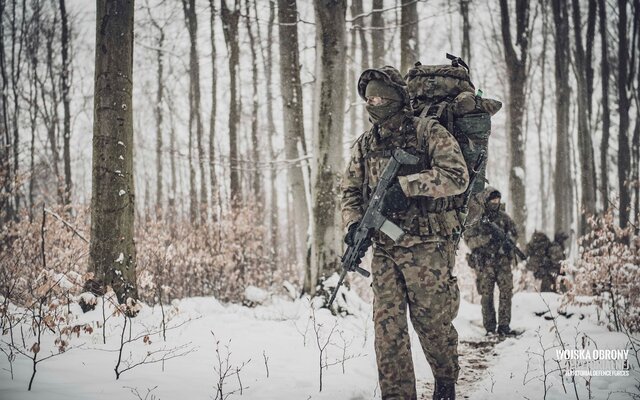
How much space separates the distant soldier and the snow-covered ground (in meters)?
1.75

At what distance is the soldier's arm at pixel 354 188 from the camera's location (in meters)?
2.89

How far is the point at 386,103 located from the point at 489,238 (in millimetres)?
3502

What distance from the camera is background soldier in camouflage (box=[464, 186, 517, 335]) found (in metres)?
5.20

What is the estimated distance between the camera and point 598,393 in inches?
109

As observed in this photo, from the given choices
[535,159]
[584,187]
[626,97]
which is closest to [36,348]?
[584,187]

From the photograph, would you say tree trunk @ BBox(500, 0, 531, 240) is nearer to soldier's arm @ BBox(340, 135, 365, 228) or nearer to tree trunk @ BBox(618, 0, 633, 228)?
tree trunk @ BBox(618, 0, 633, 228)

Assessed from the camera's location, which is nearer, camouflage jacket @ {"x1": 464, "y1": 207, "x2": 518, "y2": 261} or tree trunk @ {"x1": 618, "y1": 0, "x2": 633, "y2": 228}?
camouflage jacket @ {"x1": 464, "y1": 207, "x2": 518, "y2": 261}

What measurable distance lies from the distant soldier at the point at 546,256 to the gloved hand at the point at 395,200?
5.17m

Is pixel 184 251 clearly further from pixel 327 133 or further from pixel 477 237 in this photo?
pixel 477 237

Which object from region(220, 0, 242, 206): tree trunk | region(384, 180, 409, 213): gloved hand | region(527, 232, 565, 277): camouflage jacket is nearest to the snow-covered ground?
region(384, 180, 409, 213): gloved hand

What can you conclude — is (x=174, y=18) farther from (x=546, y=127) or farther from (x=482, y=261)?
(x=546, y=127)

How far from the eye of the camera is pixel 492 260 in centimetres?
538

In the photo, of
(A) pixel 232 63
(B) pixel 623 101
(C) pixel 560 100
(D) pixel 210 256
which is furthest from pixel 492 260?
(C) pixel 560 100

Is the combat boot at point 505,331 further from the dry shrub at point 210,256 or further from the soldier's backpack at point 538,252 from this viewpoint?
the dry shrub at point 210,256
